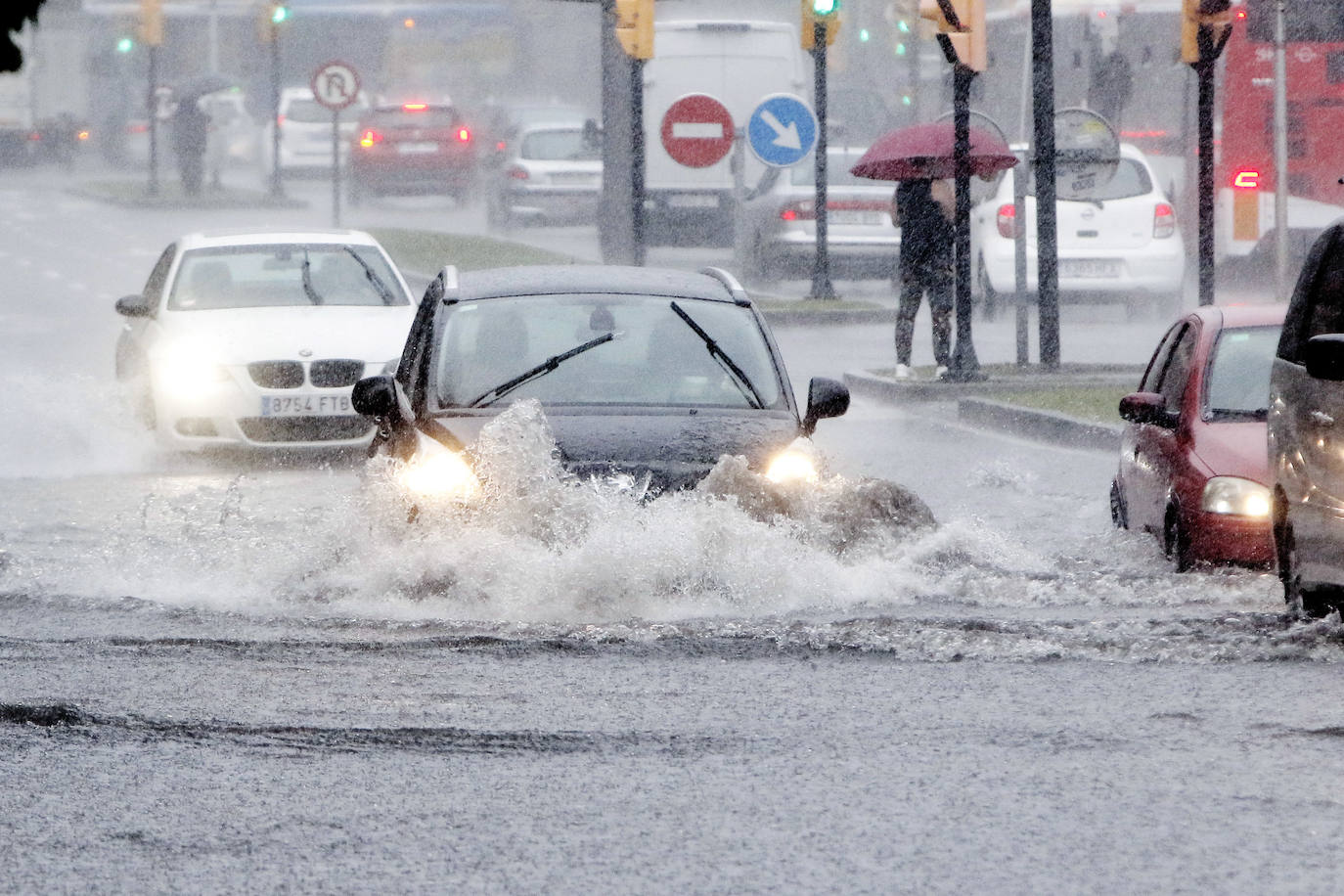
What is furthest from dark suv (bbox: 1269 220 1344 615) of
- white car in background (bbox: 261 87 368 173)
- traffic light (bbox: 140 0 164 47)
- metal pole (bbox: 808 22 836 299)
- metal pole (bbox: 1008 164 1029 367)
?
white car in background (bbox: 261 87 368 173)

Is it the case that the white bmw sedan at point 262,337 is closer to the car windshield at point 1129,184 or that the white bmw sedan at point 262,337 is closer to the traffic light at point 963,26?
the traffic light at point 963,26

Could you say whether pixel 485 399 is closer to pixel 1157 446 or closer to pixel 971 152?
pixel 1157 446

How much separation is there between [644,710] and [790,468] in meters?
2.25

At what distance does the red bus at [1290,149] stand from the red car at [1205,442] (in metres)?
15.5

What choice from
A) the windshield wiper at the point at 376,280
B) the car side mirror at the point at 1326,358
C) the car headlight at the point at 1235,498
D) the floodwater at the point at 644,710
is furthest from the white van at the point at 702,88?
the car side mirror at the point at 1326,358

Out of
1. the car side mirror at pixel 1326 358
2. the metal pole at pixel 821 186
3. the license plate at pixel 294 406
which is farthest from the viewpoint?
the metal pole at pixel 821 186

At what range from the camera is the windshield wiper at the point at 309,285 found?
16562 mm

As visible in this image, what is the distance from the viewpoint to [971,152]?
793 inches

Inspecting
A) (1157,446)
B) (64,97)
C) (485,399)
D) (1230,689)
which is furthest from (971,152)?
(64,97)

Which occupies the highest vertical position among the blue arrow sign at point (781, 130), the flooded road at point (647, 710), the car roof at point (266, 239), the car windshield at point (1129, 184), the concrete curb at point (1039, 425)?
the blue arrow sign at point (781, 130)

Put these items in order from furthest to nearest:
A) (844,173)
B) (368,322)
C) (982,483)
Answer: (844,173), (368,322), (982,483)

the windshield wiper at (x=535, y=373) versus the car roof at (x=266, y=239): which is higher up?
the car roof at (x=266, y=239)

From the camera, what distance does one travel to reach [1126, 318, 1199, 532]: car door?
10.8 metres

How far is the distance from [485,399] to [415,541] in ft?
2.30
